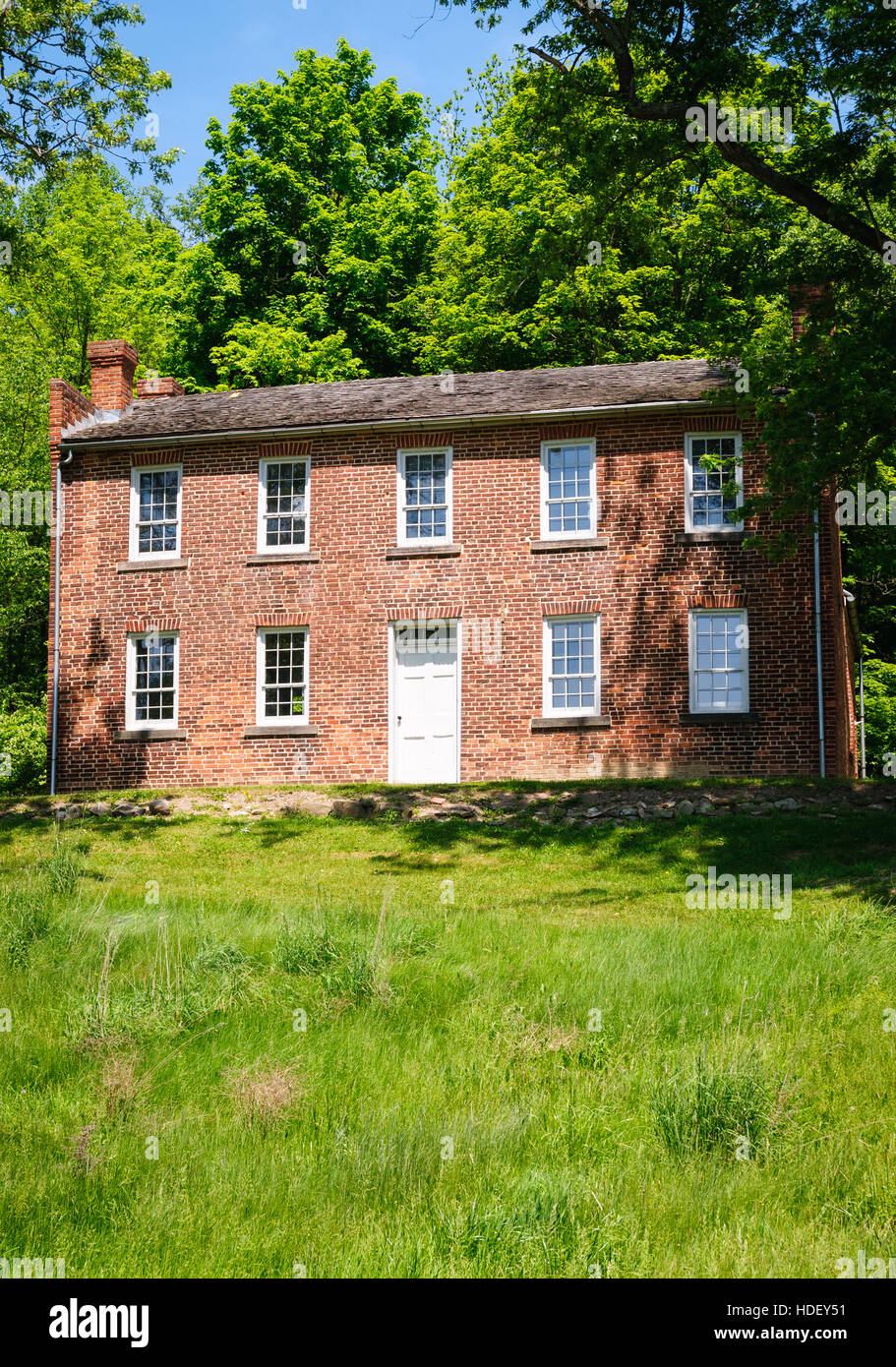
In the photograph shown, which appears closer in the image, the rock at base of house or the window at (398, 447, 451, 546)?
the rock at base of house

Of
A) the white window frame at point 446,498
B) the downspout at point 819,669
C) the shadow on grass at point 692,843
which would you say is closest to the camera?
the shadow on grass at point 692,843

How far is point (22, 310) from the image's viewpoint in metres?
43.5

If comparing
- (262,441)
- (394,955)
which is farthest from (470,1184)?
(262,441)

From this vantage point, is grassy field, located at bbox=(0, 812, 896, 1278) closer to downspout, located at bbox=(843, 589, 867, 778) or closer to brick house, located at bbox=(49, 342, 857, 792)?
brick house, located at bbox=(49, 342, 857, 792)

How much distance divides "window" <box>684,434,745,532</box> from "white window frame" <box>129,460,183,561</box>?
9893mm

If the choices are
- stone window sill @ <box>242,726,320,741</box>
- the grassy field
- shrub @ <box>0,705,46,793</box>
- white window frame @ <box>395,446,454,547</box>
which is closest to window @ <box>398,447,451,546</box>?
white window frame @ <box>395,446,454,547</box>

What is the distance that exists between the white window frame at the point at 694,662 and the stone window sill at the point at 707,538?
1227 millimetres

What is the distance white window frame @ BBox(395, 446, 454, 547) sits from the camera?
84.0ft

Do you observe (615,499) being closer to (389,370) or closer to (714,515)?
(714,515)

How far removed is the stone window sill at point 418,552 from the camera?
25.4 metres

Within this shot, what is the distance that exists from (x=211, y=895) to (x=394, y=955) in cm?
397

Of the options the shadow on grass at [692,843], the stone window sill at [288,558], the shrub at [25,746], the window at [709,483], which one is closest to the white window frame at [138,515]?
the stone window sill at [288,558]

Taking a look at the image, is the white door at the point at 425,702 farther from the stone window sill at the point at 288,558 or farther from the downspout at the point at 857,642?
the downspout at the point at 857,642
